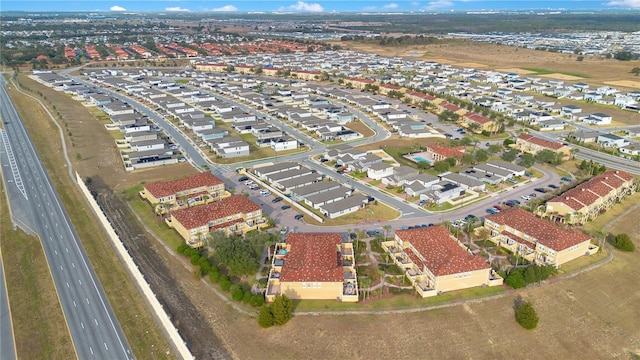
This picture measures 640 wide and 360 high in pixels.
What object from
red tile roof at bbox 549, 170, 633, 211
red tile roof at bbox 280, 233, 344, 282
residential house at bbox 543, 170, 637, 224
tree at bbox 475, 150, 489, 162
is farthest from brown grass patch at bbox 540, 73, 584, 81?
red tile roof at bbox 280, 233, 344, 282

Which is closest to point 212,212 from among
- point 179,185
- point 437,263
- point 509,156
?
point 179,185

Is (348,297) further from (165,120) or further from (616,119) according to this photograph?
(616,119)

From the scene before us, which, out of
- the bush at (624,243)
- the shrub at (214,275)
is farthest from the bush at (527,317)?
the shrub at (214,275)

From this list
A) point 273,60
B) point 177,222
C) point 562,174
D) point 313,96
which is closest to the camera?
point 177,222

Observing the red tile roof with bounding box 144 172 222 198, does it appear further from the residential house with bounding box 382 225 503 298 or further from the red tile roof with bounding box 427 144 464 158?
the red tile roof with bounding box 427 144 464 158

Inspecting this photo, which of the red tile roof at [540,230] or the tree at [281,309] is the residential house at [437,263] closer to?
the red tile roof at [540,230]

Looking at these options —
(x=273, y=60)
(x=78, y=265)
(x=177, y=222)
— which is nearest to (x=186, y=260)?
(x=177, y=222)

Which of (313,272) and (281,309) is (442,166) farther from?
(281,309)
